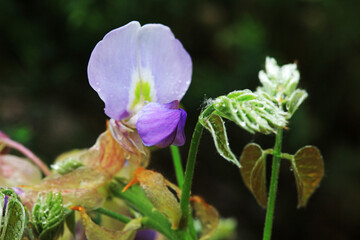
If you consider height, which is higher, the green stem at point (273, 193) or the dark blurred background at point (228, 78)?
the green stem at point (273, 193)

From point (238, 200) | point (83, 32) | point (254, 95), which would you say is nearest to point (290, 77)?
point (254, 95)

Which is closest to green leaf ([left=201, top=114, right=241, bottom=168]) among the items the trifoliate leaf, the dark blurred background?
the trifoliate leaf

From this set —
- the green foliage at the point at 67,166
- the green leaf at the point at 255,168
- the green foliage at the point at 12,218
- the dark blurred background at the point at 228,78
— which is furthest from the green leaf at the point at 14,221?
the dark blurred background at the point at 228,78

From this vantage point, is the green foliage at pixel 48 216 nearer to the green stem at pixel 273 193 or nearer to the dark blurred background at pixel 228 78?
the green stem at pixel 273 193

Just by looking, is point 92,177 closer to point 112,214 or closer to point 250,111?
point 112,214

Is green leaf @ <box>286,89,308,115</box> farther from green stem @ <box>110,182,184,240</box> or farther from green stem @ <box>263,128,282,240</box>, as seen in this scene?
green stem @ <box>110,182,184,240</box>

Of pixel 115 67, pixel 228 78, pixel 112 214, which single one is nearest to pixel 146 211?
pixel 112 214

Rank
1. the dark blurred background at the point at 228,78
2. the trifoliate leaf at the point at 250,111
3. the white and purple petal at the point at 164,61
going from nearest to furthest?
the trifoliate leaf at the point at 250,111 → the white and purple petal at the point at 164,61 → the dark blurred background at the point at 228,78
